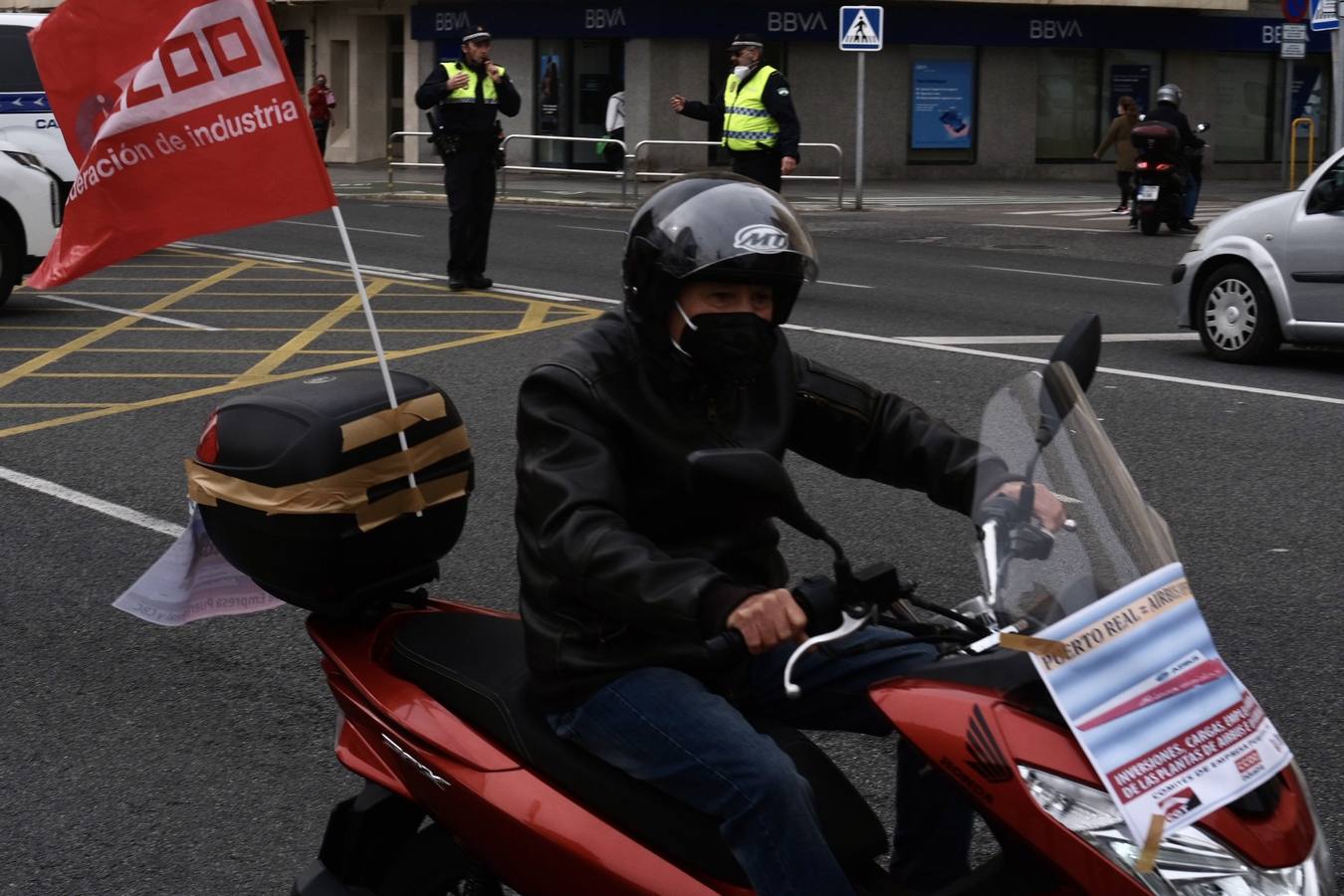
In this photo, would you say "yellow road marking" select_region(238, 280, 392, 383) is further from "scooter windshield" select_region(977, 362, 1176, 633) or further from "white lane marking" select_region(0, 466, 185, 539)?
"scooter windshield" select_region(977, 362, 1176, 633)

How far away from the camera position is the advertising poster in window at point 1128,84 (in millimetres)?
37344

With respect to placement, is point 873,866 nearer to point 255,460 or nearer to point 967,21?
point 255,460

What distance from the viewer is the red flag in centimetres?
360

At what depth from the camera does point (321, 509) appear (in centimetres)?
315

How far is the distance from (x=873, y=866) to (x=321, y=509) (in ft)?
3.44

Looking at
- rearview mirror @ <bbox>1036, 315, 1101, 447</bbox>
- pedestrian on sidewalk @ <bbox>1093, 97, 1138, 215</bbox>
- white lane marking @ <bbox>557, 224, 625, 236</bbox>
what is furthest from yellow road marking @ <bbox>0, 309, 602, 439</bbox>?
pedestrian on sidewalk @ <bbox>1093, 97, 1138, 215</bbox>

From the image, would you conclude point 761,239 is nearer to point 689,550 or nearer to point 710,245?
point 710,245

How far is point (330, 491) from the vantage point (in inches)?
125

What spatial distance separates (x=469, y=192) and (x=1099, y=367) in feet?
17.3

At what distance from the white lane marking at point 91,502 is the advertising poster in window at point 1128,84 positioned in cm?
3224

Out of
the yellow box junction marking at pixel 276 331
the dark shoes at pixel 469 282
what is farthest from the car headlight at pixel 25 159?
the dark shoes at pixel 469 282

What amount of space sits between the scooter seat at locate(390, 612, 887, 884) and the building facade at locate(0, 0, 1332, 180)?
29.7 metres

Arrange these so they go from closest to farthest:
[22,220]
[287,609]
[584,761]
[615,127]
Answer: [584,761] → [287,609] → [22,220] → [615,127]

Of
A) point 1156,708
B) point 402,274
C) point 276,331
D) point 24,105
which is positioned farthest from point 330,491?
point 24,105
